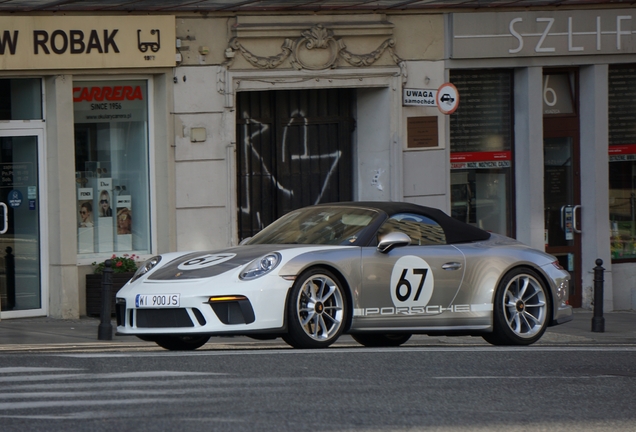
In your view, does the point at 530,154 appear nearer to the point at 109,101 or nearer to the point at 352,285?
the point at 109,101

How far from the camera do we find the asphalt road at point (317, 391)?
20.4 ft

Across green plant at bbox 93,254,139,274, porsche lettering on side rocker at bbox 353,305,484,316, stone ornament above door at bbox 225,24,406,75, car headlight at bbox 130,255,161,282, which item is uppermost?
stone ornament above door at bbox 225,24,406,75

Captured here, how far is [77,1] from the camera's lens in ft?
47.2

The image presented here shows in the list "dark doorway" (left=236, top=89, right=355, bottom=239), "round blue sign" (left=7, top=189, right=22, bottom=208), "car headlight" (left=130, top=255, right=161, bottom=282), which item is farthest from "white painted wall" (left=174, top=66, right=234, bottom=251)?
"car headlight" (left=130, top=255, right=161, bottom=282)

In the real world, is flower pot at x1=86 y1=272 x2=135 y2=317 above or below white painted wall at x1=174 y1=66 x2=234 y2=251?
below

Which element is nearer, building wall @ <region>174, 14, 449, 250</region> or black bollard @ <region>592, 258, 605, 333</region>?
black bollard @ <region>592, 258, 605, 333</region>

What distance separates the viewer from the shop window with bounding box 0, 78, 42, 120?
14.8 m

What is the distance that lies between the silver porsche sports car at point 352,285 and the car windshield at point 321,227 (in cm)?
1

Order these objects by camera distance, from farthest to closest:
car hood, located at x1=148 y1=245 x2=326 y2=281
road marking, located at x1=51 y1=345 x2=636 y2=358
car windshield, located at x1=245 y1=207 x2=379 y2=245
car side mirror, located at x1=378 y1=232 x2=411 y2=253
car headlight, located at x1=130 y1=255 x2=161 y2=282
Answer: car windshield, located at x1=245 y1=207 x2=379 y2=245 → car headlight, located at x1=130 y1=255 x2=161 y2=282 → car side mirror, located at x1=378 y1=232 x2=411 y2=253 → car hood, located at x1=148 y1=245 x2=326 y2=281 → road marking, located at x1=51 y1=345 x2=636 y2=358

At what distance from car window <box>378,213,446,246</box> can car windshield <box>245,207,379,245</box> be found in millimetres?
159

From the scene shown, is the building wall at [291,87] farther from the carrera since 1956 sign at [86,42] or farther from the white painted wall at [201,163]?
the carrera since 1956 sign at [86,42]

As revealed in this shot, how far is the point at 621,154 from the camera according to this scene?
17.9 m

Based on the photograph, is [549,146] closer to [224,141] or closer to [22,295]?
[224,141]

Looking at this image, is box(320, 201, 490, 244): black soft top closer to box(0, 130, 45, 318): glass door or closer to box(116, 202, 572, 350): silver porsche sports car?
box(116, 202, 572, 350): silver porsche sports car
